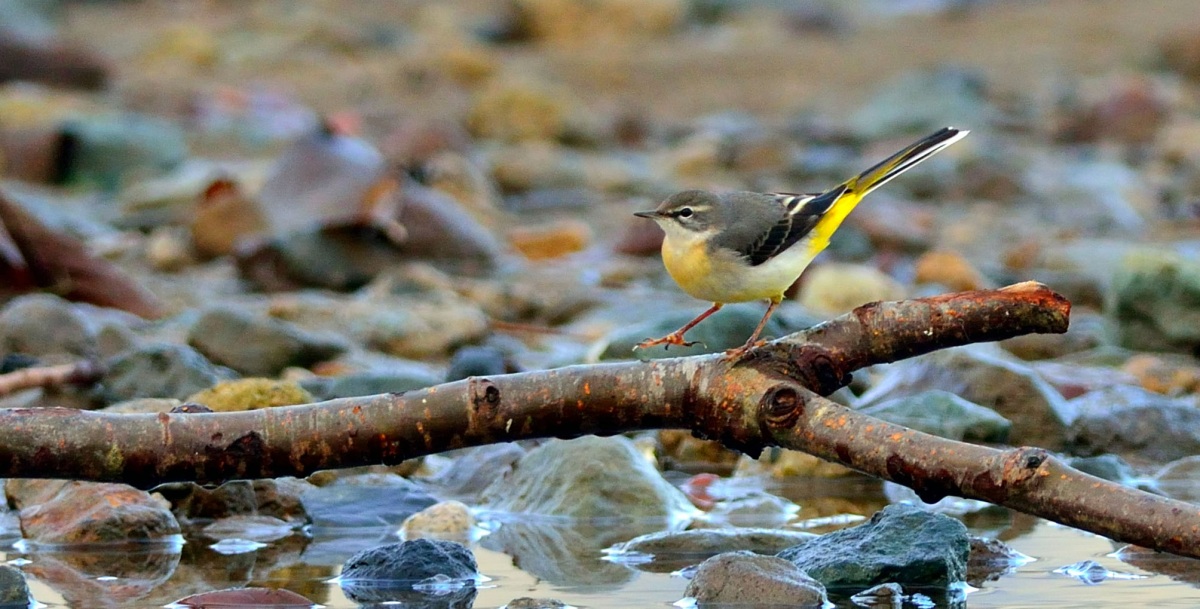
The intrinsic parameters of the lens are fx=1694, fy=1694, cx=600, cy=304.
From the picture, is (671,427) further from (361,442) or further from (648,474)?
(648,474)

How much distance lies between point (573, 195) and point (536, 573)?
10.1m

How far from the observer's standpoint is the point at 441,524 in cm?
507

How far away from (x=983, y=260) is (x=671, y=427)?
7.92 metres

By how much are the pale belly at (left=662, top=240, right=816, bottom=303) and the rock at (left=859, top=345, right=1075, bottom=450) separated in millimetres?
1736

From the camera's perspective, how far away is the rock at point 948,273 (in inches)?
386

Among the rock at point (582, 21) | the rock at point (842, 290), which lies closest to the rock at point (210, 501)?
the rock at point (842, 290)

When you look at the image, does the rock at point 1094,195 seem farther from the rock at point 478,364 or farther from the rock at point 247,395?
the rock at point 247,395

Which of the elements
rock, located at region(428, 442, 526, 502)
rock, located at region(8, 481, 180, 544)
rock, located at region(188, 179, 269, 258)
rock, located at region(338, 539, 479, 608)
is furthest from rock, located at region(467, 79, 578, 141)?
rock, located at region(338, 539, 479, 608)

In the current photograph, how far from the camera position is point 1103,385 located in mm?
6871

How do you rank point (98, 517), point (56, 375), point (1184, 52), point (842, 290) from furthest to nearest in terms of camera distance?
point (1184, 52)
point (842, 290)
point (56, 375)
point (98, 517)

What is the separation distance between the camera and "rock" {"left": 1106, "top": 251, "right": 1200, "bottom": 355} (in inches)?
302

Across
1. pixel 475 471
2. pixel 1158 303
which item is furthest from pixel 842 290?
pixel 475 471

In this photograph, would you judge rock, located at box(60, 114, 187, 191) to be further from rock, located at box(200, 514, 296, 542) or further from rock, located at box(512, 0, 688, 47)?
rock, located at box(512, 0, 688, 47)

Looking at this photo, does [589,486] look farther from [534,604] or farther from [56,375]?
[56,375]
